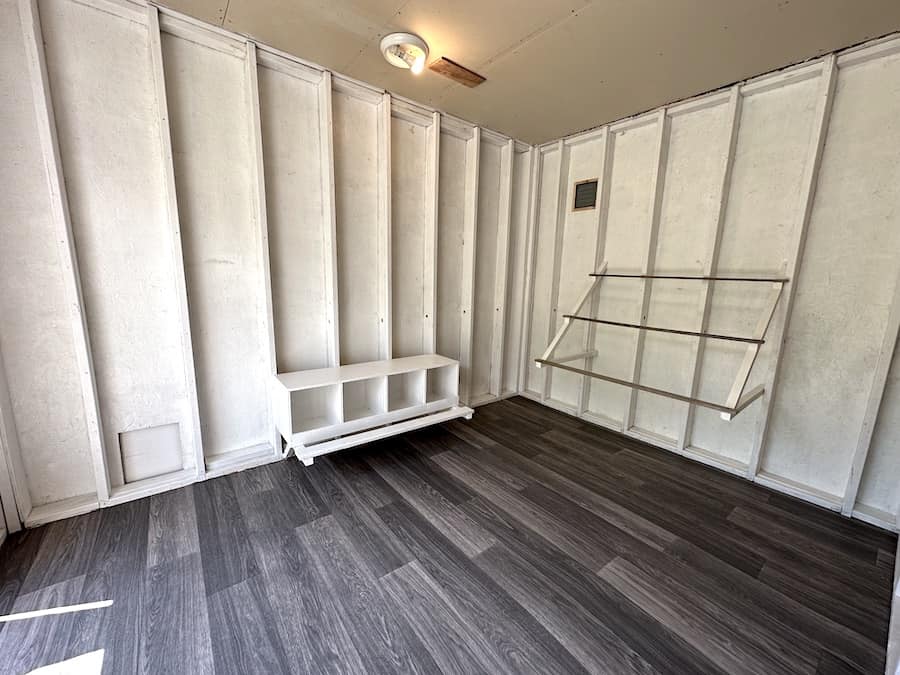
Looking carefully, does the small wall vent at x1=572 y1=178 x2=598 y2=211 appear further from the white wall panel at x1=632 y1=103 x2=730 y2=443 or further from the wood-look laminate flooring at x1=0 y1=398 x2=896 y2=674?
the wood-look laminate flooring at x1=0 y1=398 x2=896 y2=674

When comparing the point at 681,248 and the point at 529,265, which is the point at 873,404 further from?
the point at 529,265

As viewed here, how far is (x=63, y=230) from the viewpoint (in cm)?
180

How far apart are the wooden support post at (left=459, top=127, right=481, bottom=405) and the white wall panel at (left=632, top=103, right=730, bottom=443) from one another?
4.98 ft

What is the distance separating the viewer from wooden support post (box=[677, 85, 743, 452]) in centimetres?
246

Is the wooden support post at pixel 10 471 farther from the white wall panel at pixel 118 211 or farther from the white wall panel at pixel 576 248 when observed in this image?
the white wall panel at pixel 576 248

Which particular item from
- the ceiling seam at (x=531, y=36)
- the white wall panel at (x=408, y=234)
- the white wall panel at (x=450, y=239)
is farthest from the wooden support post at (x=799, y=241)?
the white wall panel at (x=408, y=234)

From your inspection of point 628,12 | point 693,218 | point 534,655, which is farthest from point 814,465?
point 628,12

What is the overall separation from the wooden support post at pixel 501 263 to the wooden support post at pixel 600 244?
2.69ft

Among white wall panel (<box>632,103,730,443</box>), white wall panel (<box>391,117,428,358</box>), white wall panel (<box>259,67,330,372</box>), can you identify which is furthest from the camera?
white wall panel (<box>391,117,428,358</box>)

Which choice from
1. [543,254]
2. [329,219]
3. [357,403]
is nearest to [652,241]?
[543,254]

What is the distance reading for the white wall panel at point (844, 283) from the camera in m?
2.02

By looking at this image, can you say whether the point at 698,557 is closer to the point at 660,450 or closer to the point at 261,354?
the point at 660,450

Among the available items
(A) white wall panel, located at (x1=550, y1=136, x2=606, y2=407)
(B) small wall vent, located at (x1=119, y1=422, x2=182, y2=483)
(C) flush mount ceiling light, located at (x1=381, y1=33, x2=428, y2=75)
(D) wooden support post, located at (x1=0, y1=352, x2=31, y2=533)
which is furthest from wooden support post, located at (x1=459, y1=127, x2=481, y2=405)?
(D) wooden support post, located at (x1=0, y1=352, x2=31, y2=533)

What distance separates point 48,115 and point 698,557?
374cm
